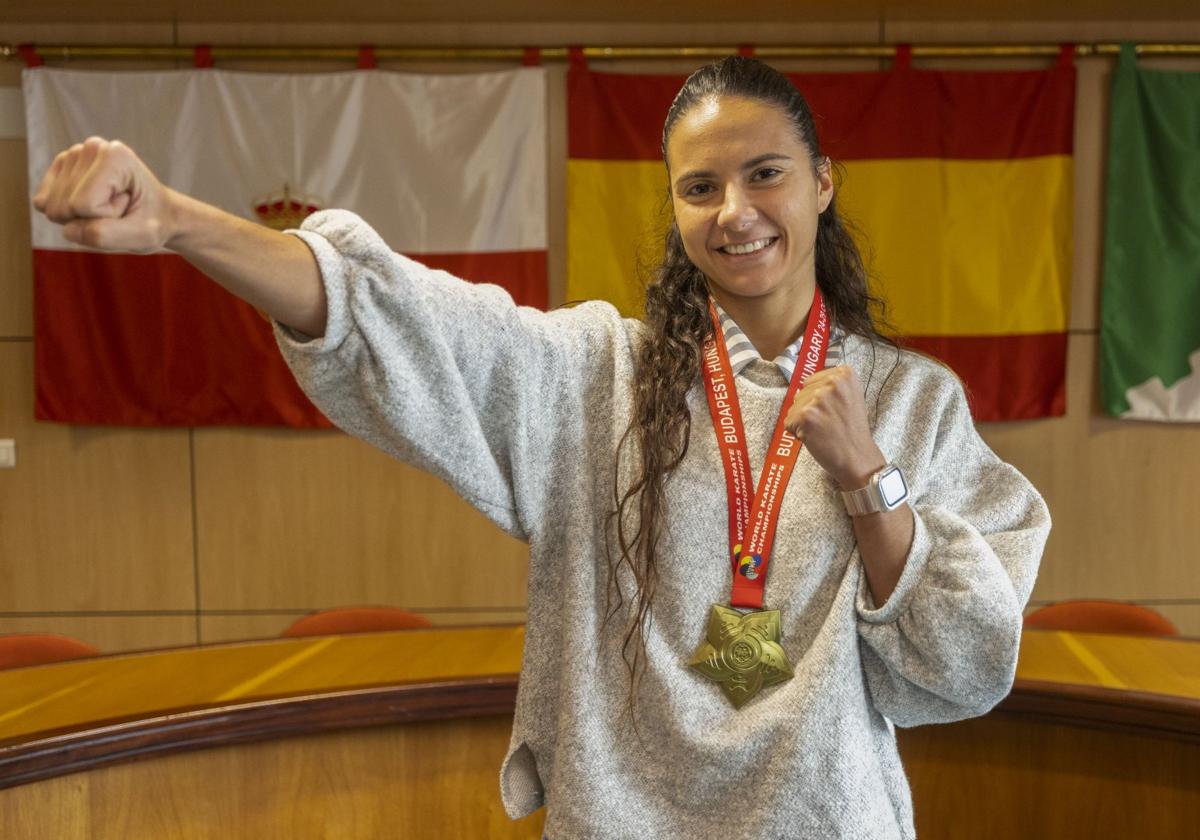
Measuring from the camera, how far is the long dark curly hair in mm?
1127

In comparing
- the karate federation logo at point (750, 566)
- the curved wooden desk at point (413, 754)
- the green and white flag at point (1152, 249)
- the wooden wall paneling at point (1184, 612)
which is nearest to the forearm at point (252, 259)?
the karate federation logo at point (750, 566)

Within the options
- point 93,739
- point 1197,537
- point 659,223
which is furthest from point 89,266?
point 1197,537

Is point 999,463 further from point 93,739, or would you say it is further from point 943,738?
point 93,739

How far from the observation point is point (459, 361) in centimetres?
103

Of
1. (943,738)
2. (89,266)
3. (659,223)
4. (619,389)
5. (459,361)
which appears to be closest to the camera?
(459,361)

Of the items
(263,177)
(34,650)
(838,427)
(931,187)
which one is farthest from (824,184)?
(263,177)

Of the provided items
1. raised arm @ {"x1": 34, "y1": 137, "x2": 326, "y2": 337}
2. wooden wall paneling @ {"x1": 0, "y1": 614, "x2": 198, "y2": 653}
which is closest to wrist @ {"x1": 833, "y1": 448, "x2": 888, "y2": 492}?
raised arm @ {"x1": 34, "y1": 137, "x2": 326, "y2": 337}

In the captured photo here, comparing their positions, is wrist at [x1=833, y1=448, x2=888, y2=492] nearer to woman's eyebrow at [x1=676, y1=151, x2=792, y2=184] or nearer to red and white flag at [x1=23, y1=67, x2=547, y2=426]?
woman's eyebrow at [x1=676, y1=151, x2=792, y2=184]

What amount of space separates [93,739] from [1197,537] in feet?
13.0

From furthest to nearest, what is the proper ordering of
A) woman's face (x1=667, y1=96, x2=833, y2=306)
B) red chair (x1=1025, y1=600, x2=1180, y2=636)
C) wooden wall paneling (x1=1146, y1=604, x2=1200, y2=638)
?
1. wooden wall paneling (x1=1146, y1=604, x2=1200, y2=638)
2. red chair (x1=1025, y1=600, x2=1180, y2=636)
3. woman's face (x1=667, y1=96, x2=833, y2=306)

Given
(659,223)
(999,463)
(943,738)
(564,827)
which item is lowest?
(943,738)

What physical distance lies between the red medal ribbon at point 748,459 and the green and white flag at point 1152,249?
3.30 metres

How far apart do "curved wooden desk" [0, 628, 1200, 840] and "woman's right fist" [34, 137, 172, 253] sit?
1.29 m

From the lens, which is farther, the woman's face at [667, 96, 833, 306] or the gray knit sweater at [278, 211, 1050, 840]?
the woman's face at [667, 96, 833, 306]
